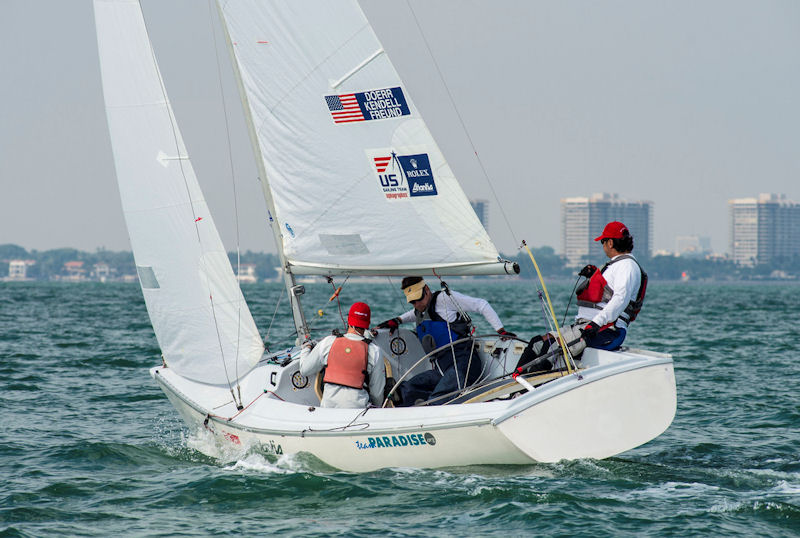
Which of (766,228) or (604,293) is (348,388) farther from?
(766,228)

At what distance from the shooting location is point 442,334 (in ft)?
26.2

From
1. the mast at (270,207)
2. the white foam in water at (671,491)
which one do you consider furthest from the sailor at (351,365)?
the white foam in water at (671,491)

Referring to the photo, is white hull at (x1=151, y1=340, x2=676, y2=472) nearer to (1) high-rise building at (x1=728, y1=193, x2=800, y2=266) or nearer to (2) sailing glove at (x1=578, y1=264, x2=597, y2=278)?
(2) sailing glove at (x1=578, y1=264, x2=597, y2=278)

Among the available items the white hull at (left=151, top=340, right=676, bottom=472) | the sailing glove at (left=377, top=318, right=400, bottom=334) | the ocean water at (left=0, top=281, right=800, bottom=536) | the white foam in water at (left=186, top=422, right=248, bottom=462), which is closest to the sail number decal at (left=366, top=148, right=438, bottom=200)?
the sailing glove at (left=377, top=318, right=400, bottom=334)

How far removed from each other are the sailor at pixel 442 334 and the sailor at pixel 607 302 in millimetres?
544

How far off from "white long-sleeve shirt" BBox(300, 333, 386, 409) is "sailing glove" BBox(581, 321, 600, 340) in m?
1.69

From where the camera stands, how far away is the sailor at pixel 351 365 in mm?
7258

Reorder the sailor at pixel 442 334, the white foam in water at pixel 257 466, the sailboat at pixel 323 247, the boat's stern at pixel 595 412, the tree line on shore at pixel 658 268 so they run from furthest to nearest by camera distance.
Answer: the tree line on shore at pixel 658 268, the sailor at pixel 442 334, the white foam in water at pixel 257 466, the sailboat at pixel 323 247, the boat's stern at pixel 595 412

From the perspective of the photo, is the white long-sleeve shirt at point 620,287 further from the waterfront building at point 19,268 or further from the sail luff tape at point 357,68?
the waterfront building at point 19,268

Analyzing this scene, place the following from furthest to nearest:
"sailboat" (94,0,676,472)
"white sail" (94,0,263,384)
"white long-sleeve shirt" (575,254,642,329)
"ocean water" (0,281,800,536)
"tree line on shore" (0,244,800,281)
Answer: "tree line on shore" (0,244,800,281) → "white sail" (94,0,263,384) → "white long-sleeve shirt" (575,254,642,329) → "sailboat" (94,0,676,472) → "ocean water" (0,281,800,536)

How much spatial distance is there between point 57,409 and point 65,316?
2005cm

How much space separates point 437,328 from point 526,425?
186 centimetres

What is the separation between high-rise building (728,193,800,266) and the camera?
623 feet

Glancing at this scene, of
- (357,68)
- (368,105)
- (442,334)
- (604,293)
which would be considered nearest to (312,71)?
(357,68)
